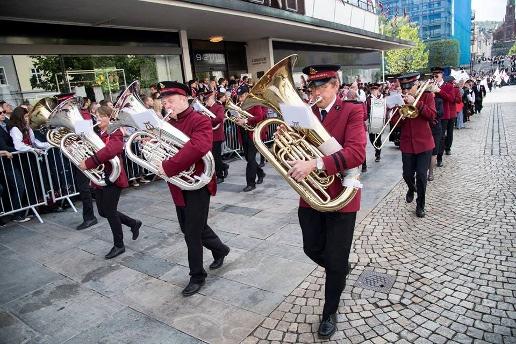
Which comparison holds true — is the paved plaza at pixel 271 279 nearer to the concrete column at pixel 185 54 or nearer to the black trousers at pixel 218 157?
the black trousers at pixel 218 157

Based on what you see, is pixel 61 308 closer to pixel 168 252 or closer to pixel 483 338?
pixel 168 252

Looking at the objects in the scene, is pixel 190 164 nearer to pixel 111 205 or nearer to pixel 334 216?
pixel 334 216

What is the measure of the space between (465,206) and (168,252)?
4648 mm

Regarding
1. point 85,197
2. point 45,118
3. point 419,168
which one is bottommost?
point 85,197

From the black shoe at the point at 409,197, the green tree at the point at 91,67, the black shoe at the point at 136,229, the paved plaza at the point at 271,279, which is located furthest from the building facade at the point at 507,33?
the black shoe at the point at 136,229

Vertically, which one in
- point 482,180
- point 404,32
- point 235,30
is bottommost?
point 482,180

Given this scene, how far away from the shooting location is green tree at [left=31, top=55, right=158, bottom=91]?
32.2ft

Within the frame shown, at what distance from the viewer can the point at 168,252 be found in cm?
509

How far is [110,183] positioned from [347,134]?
3288mm

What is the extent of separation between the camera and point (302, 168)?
277cm

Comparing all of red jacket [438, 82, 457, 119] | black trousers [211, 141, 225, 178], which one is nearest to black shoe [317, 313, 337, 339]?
black trousers [211, 141, 225, 178]

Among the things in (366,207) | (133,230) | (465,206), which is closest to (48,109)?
(133,230)

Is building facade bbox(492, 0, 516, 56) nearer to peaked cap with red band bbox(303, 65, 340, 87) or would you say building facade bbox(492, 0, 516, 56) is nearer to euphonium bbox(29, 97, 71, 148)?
euphonium bbox(29, 97, 71, 148)

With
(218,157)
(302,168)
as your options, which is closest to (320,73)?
(302,168)
